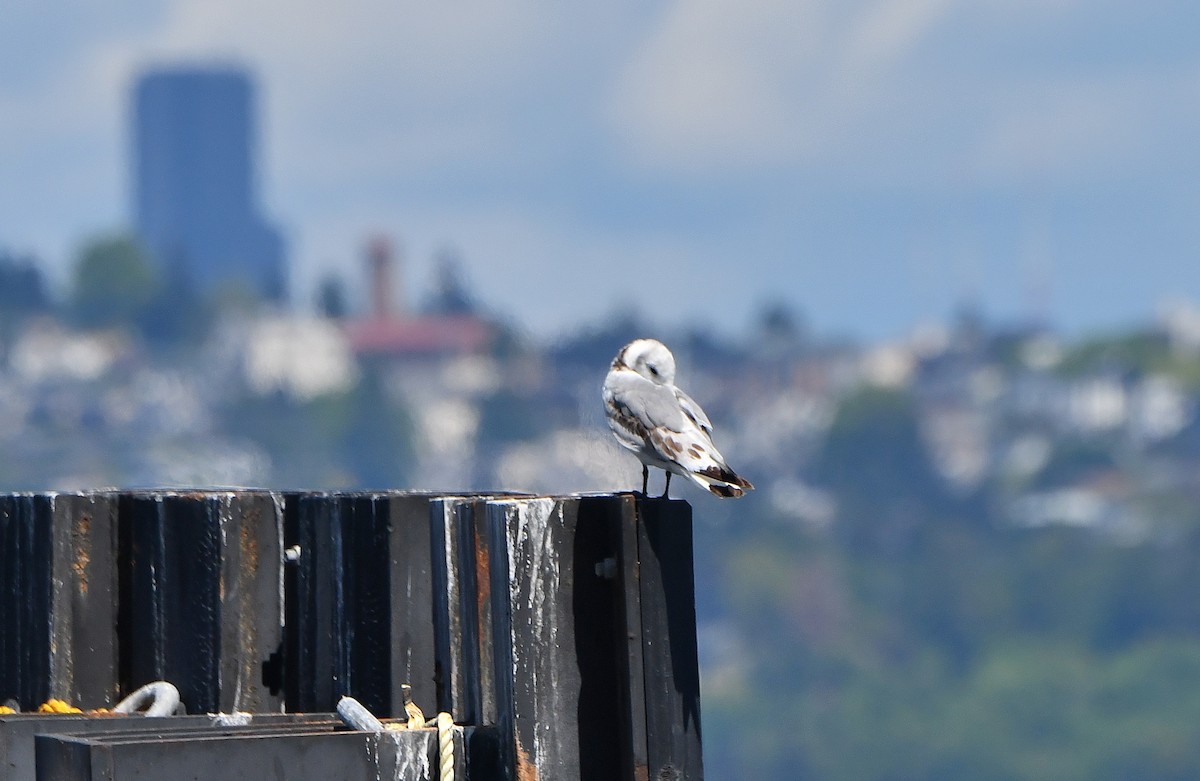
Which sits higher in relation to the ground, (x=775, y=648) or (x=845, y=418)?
(x=845, y=418)

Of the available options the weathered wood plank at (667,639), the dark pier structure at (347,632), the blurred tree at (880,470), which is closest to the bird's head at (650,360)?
the dark pier structure at (347,632)

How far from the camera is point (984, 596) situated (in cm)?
16100

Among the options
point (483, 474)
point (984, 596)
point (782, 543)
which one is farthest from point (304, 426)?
point (984, 596)

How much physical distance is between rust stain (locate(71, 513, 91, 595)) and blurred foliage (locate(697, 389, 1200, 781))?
121401 millimetres

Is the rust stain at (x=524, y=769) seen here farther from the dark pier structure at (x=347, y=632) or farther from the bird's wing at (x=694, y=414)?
the bird's wing at (x=694, y=414)

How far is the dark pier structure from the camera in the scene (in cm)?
846

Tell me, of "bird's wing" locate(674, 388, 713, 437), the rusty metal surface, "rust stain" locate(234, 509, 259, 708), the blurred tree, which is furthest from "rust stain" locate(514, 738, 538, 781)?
the blurred tree

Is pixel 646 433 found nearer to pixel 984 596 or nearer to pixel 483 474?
pixel 984 596

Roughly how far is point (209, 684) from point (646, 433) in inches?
71.9

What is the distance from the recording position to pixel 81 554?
10.2m

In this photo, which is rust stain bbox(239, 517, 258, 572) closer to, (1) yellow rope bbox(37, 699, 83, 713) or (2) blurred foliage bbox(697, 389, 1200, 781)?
(1) yellow rope bbox(37, 699, 83, 713)

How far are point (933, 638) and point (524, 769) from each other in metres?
151

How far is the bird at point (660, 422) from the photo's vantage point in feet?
29.7

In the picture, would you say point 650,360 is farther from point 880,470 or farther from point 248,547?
point 880,470
